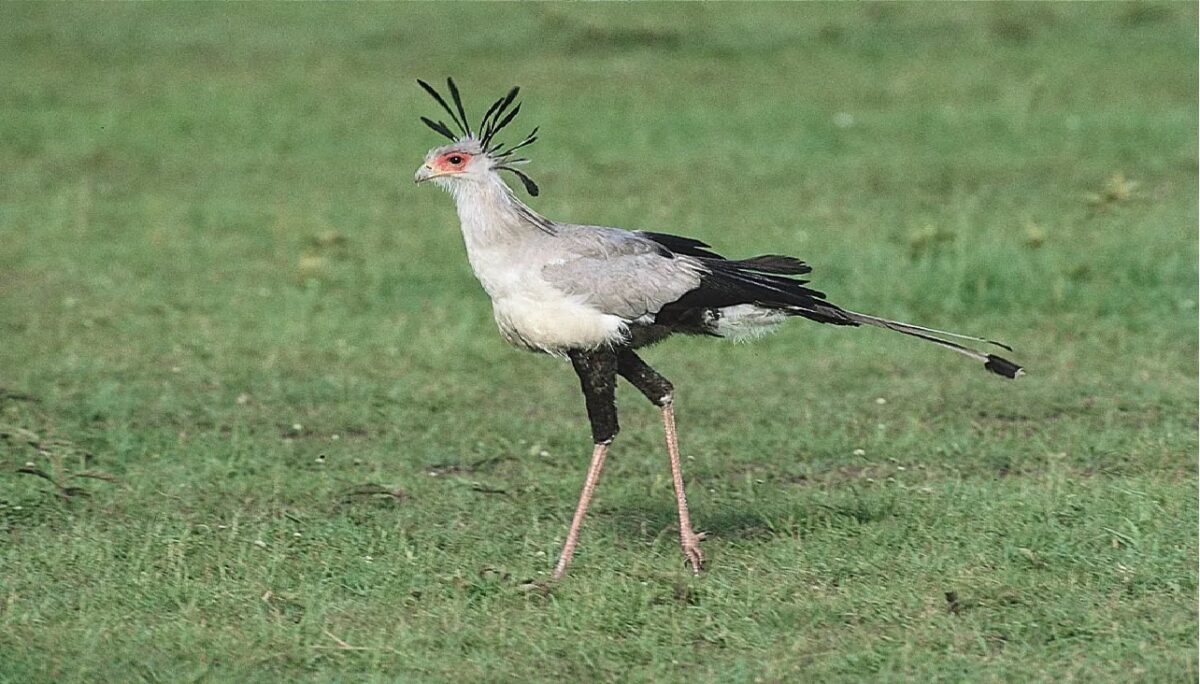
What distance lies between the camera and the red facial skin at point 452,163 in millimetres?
5316

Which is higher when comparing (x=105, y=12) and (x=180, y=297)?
(x=105, y=12)

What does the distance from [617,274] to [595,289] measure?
0.09m

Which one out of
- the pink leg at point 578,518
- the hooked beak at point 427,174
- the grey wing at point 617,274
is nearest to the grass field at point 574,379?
the pink leg at point 578,518

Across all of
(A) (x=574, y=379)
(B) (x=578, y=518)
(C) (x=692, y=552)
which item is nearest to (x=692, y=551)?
(C) (x=692, y=552)

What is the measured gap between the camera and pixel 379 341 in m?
8.31

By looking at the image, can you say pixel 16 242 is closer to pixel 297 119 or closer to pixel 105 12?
pixel 297 119

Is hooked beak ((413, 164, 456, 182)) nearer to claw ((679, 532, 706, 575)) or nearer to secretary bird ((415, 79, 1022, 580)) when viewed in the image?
secretary bird ((415, 79, 1022, 580))

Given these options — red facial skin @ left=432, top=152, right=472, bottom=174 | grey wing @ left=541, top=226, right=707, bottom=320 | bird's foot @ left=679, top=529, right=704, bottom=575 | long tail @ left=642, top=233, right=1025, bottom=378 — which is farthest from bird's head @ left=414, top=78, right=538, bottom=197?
bird's foot @ left=679, top=529, right=704, bottom=575

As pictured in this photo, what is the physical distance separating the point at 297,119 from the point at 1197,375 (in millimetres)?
7506

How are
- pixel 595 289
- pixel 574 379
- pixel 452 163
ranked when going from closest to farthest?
pixel 595 289 → pixel 452 163 → pixel 574 379

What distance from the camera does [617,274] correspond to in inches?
206

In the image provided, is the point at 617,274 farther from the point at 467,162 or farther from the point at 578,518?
the point at 578,518

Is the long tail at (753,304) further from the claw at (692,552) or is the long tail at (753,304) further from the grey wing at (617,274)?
the claw at (692,552)

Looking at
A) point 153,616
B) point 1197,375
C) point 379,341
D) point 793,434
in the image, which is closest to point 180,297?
point 379,341
